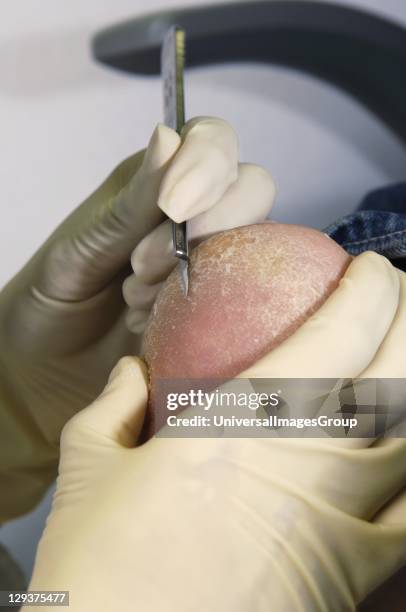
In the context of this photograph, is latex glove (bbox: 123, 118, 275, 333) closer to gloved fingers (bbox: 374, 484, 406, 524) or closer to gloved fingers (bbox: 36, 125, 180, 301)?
gloved fingers (bbox: 36, 125, 180, 301)

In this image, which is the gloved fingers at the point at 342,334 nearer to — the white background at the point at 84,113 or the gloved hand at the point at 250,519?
the gloved hand at the point at 250,519

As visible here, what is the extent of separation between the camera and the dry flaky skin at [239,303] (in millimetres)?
512

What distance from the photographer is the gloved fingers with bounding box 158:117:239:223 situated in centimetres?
60

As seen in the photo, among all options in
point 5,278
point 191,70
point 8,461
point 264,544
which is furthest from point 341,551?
point 191,70

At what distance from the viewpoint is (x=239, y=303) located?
516 mm

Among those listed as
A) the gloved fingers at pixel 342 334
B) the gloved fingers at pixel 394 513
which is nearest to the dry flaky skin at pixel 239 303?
the gloved fingers at pixel 342 334

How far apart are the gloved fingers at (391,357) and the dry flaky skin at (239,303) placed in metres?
0.06

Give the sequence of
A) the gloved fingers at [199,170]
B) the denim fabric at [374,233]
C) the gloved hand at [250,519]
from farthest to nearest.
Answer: the denim fabric at [374,233] → the gloved fingers at [199,170] → the gloved hand at [250,519]

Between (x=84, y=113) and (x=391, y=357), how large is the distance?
899mm

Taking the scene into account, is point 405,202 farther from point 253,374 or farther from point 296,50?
point 253,374

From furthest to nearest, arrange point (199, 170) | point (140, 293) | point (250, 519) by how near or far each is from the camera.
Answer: point (140, 293) < point (199, 170) < point (250, 519)

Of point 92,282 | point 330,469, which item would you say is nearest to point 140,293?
point 92,282

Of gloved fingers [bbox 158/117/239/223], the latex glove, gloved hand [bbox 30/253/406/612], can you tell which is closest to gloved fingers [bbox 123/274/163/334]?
the latex glove

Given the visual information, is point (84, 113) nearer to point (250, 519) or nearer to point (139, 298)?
point (139, 298)
